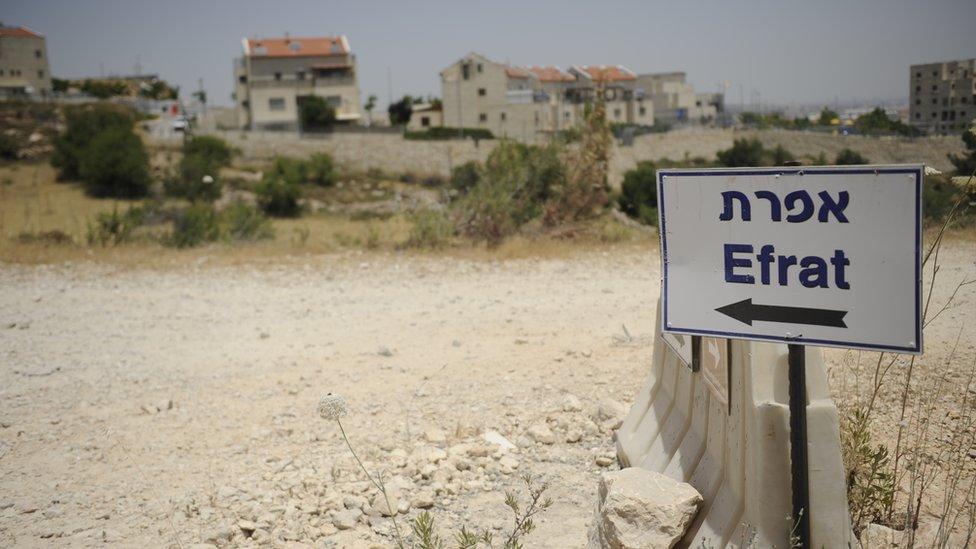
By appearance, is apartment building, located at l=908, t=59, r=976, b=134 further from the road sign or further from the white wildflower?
the white wildflower

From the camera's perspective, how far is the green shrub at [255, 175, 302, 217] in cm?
3356

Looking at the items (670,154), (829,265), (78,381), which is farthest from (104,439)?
(670,154)

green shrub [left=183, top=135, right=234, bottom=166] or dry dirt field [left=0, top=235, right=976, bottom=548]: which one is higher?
green shrub [left=183, top=135, right=234, bottom=166]

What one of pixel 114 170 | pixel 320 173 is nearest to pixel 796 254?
pixel 114 170

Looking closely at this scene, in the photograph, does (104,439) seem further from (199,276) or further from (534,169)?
(534,169)

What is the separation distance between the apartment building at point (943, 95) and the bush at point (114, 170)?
38.3m

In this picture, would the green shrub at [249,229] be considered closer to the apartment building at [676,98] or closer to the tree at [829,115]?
the tree at [829,115]

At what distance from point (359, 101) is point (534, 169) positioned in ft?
199

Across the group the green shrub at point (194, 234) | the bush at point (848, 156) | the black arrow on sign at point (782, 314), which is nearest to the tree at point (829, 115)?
the bush at point (848, 156)

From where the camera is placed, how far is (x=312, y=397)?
211 inches

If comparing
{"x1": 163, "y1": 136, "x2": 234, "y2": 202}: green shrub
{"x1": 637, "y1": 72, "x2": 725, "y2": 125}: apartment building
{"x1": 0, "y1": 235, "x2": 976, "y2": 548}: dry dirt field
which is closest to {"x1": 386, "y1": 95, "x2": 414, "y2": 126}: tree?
{"x1": 637, "y1": 72, "x2": 725, "y2": 125}: apartment building

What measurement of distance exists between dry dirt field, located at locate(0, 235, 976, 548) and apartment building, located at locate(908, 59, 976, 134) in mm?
804

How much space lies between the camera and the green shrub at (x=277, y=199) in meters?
33.6

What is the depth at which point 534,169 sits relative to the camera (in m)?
13.3
